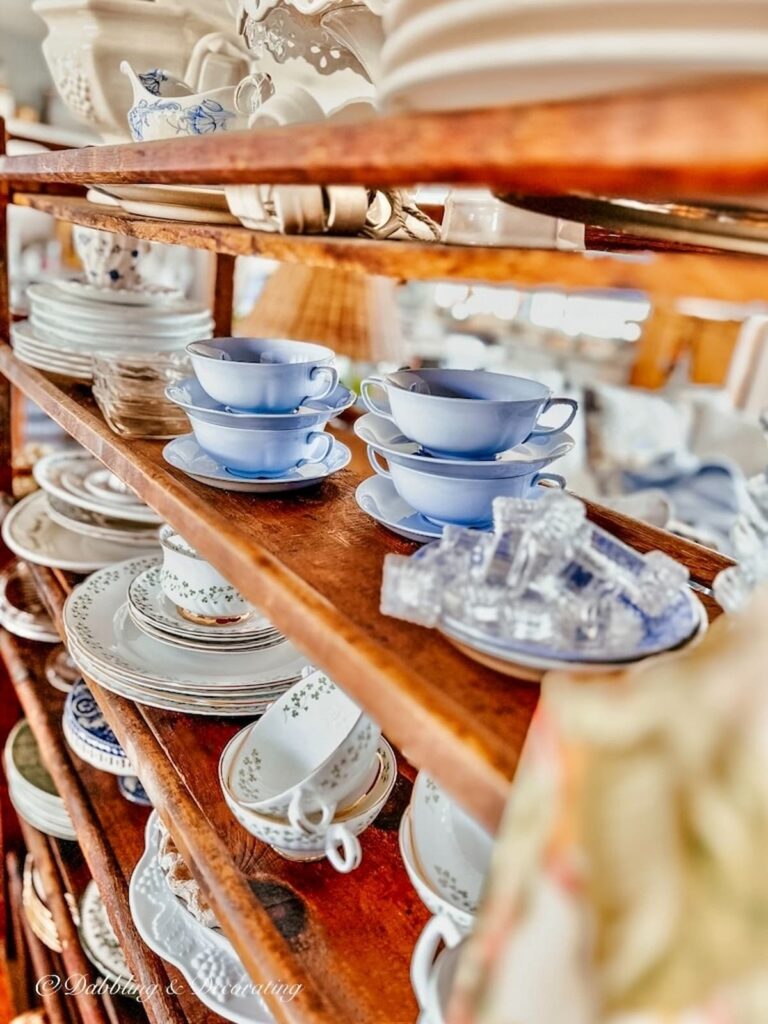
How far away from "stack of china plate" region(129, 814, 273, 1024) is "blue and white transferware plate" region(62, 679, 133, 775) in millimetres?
169

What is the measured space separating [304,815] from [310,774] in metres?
0.03

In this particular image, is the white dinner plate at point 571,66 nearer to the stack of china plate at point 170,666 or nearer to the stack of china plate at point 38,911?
the stack of china plate at point 170,666

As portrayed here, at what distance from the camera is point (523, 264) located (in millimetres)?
370

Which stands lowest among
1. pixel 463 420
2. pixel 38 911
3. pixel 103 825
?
pixel 38 911

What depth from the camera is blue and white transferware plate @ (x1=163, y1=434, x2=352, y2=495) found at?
0.69 metres

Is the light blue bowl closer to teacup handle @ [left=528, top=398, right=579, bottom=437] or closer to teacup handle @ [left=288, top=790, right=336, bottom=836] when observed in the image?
teacup handle @ [left=528, top=398, right=579, bottom=437]

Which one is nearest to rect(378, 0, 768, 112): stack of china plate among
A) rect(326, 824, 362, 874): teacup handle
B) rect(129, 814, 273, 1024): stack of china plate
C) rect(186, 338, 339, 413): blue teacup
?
rect(186, 338, 339, 413): blue teacup

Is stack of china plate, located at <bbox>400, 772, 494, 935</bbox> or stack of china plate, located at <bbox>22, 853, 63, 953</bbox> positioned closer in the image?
stack of china plate, located at <bbox>400, 772, 494, 935</bbox>

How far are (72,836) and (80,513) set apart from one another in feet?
1.76

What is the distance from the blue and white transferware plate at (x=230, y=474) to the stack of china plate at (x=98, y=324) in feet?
1.29

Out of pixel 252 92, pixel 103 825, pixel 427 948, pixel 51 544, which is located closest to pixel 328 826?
pixel 427 948

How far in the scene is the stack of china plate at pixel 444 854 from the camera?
0.52 m

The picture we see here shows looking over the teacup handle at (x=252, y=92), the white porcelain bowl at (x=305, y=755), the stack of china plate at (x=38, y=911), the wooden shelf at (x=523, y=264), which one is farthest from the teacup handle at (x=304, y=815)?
the stack of china plate at (x=38, y=911)

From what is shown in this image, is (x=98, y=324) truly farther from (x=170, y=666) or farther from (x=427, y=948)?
(x=427, y=948)
